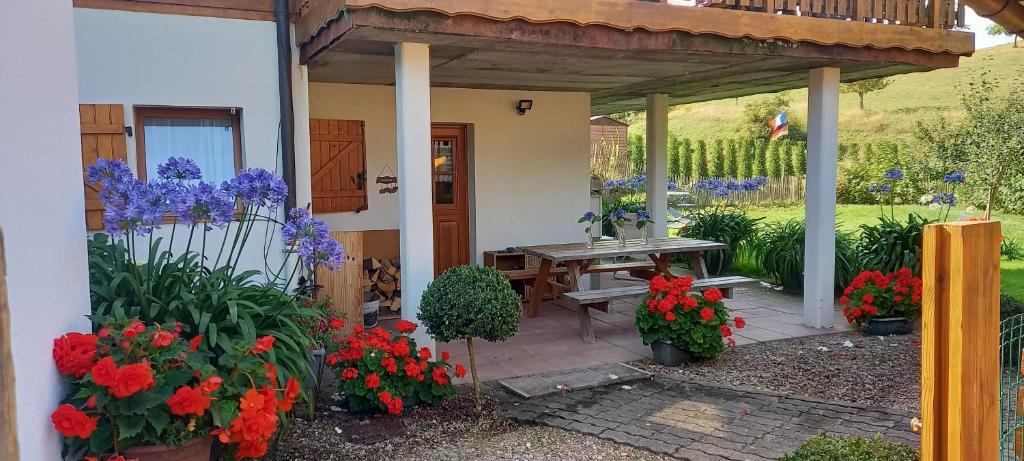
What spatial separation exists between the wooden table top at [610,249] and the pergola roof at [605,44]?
1822 millimetres

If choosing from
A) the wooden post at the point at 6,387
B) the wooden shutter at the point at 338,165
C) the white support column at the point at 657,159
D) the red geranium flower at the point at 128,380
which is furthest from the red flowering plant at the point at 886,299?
the wooden post at the point at 6,387

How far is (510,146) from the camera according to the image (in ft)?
29.7

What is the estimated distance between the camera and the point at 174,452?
3102 millimetres

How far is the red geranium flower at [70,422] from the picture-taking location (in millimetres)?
2775

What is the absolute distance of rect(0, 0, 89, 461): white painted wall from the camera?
2666 mm

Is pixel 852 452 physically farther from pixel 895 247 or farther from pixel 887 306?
pixel 895 247

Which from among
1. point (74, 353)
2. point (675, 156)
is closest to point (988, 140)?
point (74, 353)

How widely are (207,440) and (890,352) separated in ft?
18.8

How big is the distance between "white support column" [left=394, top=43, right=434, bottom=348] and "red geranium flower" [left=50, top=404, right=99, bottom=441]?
8.85 ft

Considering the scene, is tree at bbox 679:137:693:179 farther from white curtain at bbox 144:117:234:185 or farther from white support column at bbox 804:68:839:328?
→ white curtain at bbox 144:117:234:185

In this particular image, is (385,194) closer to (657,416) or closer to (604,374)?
(604,374)

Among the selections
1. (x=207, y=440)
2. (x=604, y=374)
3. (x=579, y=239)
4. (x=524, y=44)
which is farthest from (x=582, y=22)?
(x=579, y=239)

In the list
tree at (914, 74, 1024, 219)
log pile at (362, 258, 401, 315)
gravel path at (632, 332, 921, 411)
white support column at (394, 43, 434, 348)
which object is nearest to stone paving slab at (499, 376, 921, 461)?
gravel path at (632, 332, 921, 411)

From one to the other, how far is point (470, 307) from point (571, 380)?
1.36m
